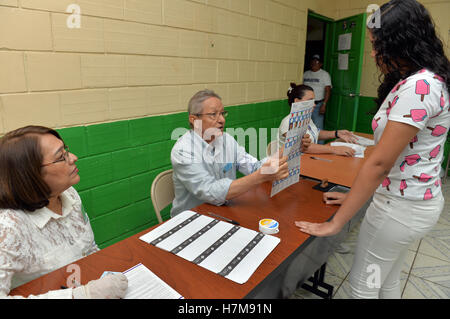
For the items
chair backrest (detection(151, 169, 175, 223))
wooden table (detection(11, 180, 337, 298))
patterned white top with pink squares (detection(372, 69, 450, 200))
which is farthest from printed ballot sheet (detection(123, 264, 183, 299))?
patterned white top with pink squares (detection(372, 69, 450, 200))

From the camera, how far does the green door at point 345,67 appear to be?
4.35 metres

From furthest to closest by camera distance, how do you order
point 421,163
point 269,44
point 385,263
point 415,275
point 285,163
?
point 269,44 < point 415,275 < point 285,163 < point 385,263 < point 421,163

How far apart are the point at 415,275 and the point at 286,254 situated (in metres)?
1.76

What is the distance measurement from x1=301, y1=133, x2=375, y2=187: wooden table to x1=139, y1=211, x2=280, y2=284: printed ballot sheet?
92cm

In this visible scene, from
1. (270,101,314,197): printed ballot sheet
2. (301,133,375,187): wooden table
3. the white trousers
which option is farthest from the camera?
(301,133,375,187): wooden table

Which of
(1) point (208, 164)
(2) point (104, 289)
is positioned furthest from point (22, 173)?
(1) point (208, 164)

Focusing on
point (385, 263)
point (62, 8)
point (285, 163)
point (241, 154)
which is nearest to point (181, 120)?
point (241, 154)

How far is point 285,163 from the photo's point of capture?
151 cm

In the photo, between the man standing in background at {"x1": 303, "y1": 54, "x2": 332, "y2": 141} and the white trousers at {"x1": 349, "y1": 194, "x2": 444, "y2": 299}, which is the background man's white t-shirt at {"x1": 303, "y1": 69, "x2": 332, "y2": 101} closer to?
the man standing in background at {"x1": 303, "y1": 54, "x2": 332, "y2": 141}

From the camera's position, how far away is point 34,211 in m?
1.09

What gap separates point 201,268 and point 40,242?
56 centimetres

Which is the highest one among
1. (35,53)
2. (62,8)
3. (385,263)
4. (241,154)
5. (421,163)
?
(62,8)

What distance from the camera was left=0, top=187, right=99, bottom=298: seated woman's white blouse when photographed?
3.11 feet

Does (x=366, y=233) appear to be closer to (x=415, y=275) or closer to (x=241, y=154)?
(x=241, y=154)
